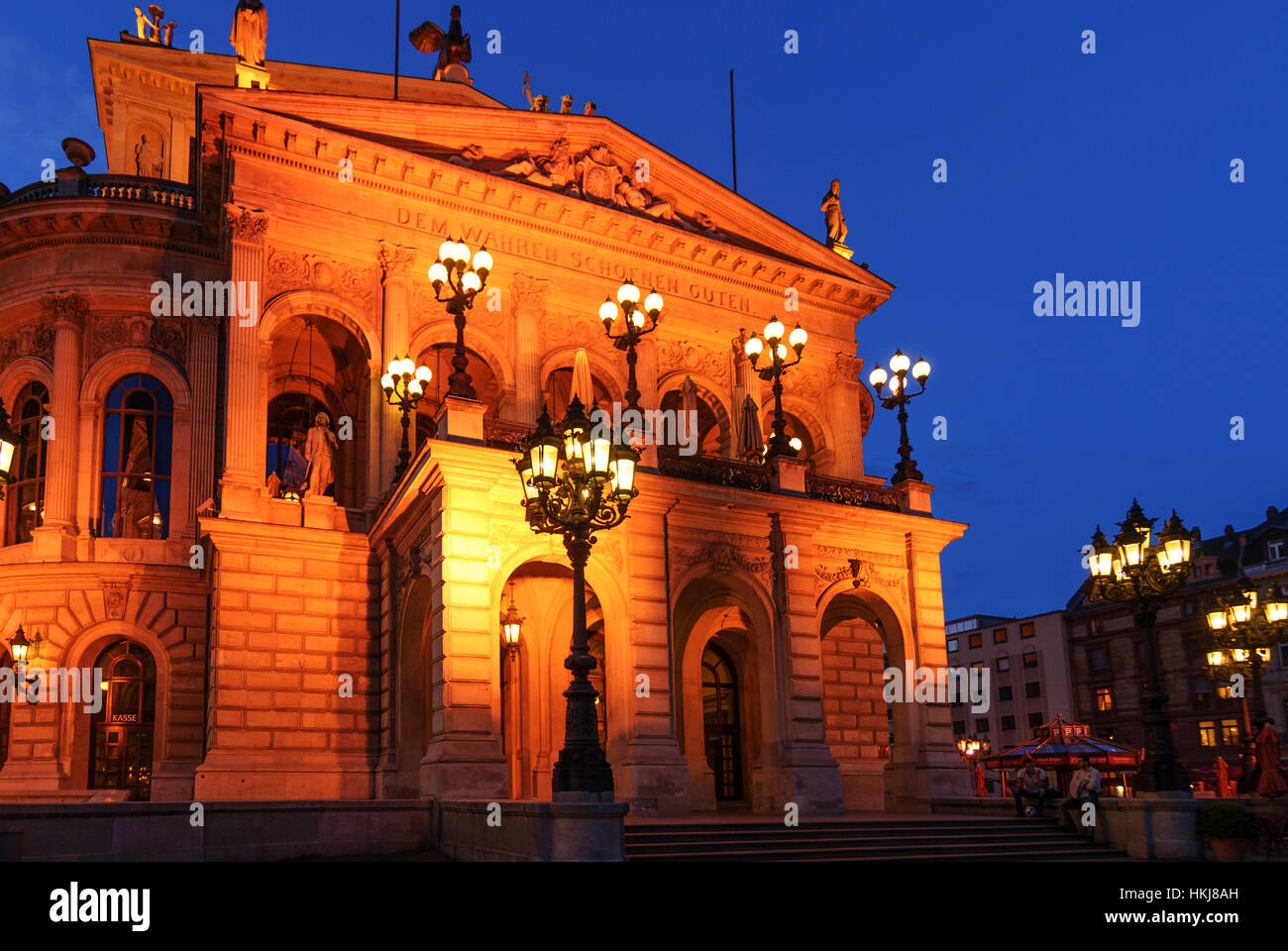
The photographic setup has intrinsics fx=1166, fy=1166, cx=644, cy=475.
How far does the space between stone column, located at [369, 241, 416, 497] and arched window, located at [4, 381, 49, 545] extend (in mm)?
9186

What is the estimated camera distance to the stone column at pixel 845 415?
119 feet

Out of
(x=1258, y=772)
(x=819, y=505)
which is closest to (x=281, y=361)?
(x=819, y=505)

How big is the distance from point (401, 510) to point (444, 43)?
25786 millimetres

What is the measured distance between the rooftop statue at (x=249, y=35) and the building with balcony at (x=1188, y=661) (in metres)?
55.4

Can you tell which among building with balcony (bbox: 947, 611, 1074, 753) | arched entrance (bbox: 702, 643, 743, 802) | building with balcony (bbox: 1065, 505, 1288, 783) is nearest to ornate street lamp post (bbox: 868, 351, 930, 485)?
arched entrance (bbox: 702, 643, 743, 802)

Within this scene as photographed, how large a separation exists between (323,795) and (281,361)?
14.1 m

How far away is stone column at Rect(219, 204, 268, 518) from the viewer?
87.6 feet

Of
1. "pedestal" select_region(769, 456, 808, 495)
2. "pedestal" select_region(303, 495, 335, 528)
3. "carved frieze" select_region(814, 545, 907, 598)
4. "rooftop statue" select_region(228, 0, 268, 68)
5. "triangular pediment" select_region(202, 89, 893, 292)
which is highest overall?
"rooftop statue" select_region(228, 0, 268, 68)

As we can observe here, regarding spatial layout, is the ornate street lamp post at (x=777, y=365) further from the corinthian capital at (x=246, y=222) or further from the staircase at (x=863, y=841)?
the corinthian capital at (x=246, y=222)

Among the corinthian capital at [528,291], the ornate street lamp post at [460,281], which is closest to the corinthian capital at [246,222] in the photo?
the corinthian capital at [528,291]

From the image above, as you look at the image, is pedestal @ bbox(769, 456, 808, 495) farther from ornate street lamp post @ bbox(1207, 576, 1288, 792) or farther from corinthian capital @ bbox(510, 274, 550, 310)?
ornate street lamp post @ bbox(1207, 576, 1288, 792)

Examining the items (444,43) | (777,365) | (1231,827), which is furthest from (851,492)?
(444,43)

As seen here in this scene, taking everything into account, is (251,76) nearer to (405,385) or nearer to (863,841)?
(405,385)
